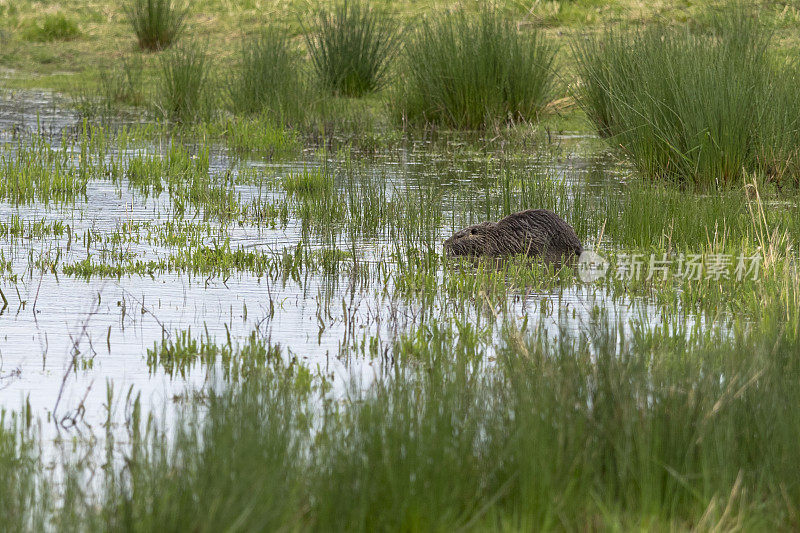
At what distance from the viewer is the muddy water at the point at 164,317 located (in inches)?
175

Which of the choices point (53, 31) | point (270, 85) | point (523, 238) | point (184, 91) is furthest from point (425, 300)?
point (53, 31)

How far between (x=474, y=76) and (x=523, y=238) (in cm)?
608

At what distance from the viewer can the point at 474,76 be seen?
41.8ft

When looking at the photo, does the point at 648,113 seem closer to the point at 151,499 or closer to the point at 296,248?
the point at 296,248

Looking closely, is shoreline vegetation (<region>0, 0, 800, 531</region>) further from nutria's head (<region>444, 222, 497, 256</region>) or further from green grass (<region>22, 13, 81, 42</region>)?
green grass (<region>22, 13, 81, 42</region>)

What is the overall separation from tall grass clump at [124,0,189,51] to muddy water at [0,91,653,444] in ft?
38.8

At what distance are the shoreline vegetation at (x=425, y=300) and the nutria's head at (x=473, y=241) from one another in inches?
4.4

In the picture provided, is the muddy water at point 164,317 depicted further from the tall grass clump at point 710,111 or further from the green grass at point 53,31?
the green grass at point 53,31

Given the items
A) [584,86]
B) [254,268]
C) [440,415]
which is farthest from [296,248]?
[584,86]

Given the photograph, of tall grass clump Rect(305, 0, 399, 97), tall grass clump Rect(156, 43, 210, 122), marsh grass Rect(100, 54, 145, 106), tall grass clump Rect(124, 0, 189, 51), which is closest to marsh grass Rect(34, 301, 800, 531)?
tall grass clump Rect(156, 43, 210, 122)

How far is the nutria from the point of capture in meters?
6.94

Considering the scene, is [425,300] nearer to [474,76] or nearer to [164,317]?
[164,317]

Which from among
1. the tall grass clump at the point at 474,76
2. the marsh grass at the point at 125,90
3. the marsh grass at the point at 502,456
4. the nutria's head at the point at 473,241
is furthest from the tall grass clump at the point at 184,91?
the marsh grass at the point at 502,456

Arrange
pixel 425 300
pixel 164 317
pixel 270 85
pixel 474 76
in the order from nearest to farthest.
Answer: pixel 164 317 < pixel 425 300 < pixel 474 76 < pixel 270 85
